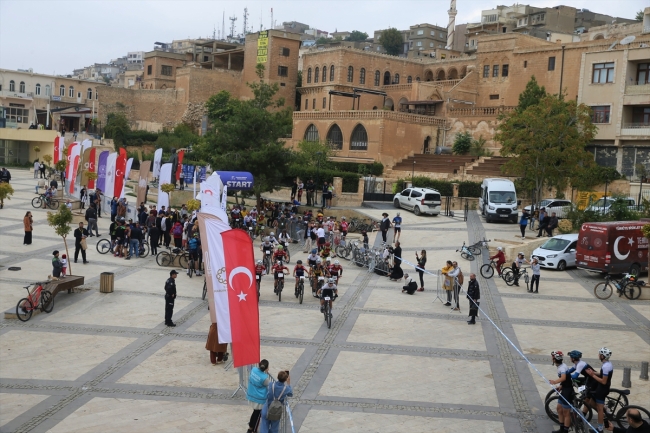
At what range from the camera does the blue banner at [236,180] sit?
30.9 m

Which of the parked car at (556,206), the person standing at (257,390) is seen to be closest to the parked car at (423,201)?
the parked car at (556,206)

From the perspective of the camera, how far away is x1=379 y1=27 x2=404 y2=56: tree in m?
118

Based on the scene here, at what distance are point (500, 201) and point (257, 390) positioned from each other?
27289mm

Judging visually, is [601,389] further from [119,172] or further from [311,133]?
[311,133]

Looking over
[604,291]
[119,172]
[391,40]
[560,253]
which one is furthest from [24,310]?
[391,40]

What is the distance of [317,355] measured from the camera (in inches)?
609

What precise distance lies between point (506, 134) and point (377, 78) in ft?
123

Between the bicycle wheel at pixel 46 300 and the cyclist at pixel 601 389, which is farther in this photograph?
the bicycle wheel at pixel 46 300

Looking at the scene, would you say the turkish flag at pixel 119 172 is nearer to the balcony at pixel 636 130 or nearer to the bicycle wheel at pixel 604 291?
the bicycle wheel at pixel 604 291

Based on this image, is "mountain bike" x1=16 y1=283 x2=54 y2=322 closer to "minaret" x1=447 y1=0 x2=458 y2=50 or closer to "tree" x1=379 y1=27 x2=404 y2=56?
"minaret" x1=447 y1=0 x2=458 y2=50

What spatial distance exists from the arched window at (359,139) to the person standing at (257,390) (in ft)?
146

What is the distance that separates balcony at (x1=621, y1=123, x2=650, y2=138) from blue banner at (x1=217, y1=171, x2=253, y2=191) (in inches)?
1032

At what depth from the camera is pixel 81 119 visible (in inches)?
3093

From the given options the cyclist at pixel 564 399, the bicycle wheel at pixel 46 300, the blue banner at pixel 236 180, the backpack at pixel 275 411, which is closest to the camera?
the backpack at pixel 275 411
